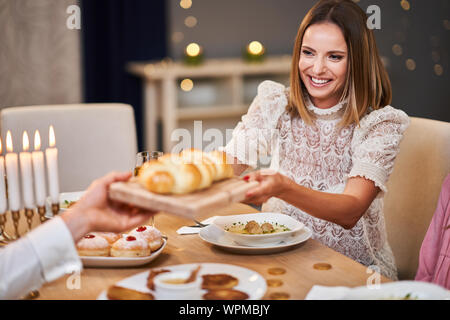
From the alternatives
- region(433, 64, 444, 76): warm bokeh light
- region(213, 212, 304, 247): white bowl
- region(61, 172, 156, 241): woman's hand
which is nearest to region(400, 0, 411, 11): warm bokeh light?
region(433, 64, 444, 76): warm bokeh light

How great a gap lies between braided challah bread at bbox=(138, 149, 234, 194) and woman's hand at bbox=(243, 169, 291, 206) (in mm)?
95

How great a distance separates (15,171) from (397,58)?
353 centimetres

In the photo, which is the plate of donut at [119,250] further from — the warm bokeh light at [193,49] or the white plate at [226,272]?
the warm bokeh light at [193,49]

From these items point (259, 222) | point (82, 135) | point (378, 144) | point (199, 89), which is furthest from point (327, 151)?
point (199, 89)

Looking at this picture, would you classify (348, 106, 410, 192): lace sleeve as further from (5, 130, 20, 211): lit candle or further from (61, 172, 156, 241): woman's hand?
(5, 130, 20, 211): lit candle

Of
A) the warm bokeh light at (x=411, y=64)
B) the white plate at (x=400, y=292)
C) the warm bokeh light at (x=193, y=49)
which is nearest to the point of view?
the white plate at (x=400, y=292)

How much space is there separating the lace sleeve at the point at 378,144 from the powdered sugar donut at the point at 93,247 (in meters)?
0.78

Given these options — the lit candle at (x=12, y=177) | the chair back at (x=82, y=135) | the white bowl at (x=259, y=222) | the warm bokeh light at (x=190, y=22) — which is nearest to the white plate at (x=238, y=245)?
the white bowl at (x=259, y=222)

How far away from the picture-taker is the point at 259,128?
77.5 inches

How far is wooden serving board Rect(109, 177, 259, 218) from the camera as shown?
1041mm

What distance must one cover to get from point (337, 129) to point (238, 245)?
0.66 m

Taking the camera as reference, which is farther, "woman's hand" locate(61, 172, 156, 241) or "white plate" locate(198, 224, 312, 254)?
"white plate" locate(198, 224, 312, 254)

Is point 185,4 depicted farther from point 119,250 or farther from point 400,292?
point 400,292

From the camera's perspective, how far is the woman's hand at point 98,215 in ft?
3.90
